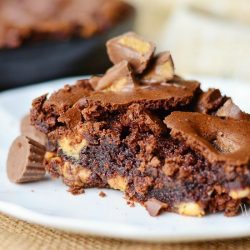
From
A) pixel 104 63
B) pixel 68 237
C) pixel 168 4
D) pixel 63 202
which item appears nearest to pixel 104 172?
pixel 63 202

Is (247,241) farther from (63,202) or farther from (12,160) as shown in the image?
(12,160)

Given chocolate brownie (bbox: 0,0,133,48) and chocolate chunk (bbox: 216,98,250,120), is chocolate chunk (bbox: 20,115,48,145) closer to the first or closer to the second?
chocolate chunk (bbox: 216,98,250,120)

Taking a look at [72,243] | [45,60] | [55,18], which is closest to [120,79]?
[72,243]

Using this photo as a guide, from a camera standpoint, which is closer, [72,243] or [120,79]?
[72,243]

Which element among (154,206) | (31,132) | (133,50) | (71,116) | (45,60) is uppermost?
(133,50)

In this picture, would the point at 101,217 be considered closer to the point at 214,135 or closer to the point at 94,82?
the point at 214,135

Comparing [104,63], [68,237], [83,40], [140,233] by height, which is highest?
[140,233]
